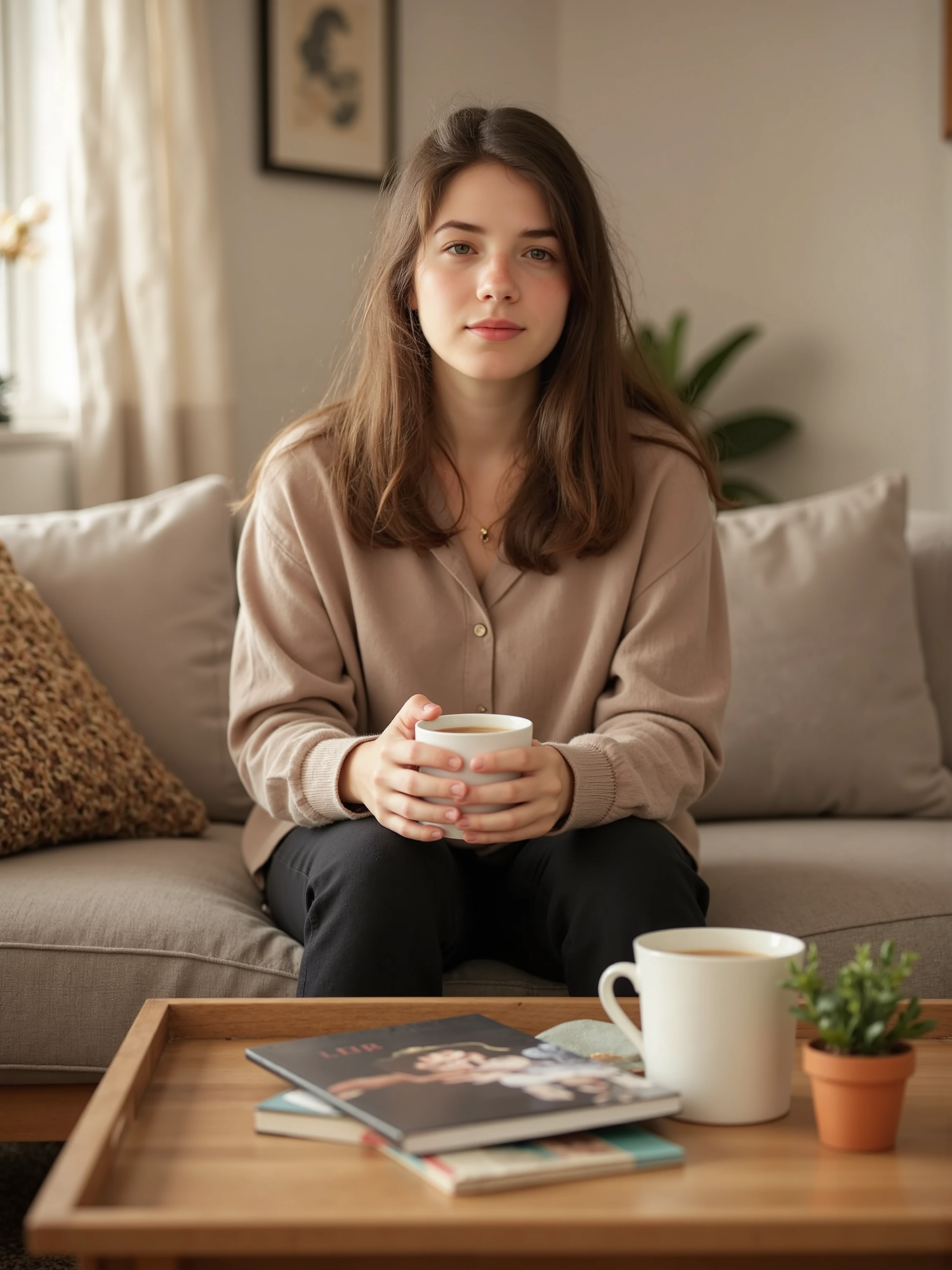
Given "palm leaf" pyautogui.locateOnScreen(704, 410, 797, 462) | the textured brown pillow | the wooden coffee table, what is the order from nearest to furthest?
the wooden coffee table → the textured brown pillow → "palm leaf" pyautogui.locateOnScreen(704, 410, 797, 462)

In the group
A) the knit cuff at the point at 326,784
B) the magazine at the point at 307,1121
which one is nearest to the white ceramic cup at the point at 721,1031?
the magazine at the point at 307,1121

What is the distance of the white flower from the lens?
267 cm

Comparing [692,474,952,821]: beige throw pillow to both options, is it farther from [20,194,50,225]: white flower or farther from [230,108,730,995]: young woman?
[20,194,50,225]: white flower

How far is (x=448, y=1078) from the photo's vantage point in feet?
2.74

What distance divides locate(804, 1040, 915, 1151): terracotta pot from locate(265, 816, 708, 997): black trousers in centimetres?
45

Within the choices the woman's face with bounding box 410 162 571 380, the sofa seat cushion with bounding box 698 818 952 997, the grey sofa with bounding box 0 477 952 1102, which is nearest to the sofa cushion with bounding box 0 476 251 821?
the grey sofa with bounding box 0 477 952 1102

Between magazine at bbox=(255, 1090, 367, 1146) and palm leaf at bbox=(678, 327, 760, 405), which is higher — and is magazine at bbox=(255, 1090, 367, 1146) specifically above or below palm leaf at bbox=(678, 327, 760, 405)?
below

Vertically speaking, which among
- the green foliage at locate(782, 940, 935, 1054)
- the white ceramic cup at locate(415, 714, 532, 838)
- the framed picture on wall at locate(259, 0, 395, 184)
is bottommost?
the green foliage at locate(782, 940, 935, 1054)

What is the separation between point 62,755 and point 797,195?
258 cm

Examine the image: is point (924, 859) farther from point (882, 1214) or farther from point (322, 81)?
point (322, 81)

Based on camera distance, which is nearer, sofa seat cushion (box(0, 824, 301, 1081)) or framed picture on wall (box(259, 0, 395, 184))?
sofa seat cushion (box(0, 824, 301, 1081))

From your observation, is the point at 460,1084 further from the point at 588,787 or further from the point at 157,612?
the point at 157,612

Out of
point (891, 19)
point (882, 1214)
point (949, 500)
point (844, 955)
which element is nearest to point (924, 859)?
point (844, 955)

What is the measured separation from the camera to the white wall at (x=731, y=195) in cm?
329
